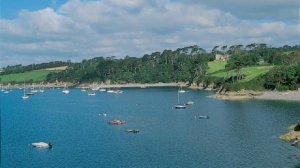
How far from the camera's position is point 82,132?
339 ft

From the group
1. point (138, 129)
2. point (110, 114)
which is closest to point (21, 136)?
point (138, 129)

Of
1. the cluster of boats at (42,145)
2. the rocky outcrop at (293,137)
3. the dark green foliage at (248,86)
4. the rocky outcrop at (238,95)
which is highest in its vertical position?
the dark green foliage at (248,86)

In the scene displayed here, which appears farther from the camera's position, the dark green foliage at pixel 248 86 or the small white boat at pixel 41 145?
the dark green foliage at pixel 248 86

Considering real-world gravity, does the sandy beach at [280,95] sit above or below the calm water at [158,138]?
above

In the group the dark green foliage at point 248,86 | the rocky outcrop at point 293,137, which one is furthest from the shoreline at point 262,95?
the rocky outcrop at point 293,137

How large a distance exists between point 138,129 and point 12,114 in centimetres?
6235

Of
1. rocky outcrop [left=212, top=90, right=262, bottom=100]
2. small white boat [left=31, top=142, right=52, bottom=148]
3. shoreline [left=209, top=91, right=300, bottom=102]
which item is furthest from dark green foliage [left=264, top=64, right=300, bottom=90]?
small white boat [left=31, top=142, right=52, bottom=148]

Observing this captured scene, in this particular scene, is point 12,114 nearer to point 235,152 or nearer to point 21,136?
point 21,136

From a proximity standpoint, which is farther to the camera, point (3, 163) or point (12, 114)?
point (12, 114)

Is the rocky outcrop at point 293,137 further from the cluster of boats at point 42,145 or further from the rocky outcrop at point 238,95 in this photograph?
the rocky outcrop at point 238,95

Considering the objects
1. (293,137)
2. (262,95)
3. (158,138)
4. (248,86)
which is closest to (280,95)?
(262,95)

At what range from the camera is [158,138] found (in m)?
91.2

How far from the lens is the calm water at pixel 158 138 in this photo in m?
71.7

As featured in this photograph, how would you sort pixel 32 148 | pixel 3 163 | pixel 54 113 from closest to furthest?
pixel 3 163
pixel 32 148
pixel 54 113
